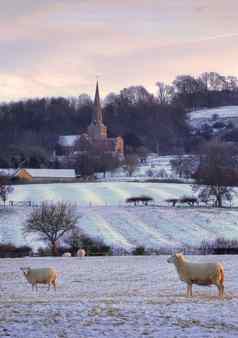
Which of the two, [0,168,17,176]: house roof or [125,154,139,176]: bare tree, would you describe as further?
[125,154,139,176]: bare tree

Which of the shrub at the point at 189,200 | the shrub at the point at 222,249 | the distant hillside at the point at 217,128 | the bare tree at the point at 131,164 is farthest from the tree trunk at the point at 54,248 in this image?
the distant hillside at the point at 217,128

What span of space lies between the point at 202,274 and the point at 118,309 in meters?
4.65

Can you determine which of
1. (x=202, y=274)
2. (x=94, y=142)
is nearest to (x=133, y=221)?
(x=202, y=274)

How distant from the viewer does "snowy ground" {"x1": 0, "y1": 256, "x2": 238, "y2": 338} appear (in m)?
13.8

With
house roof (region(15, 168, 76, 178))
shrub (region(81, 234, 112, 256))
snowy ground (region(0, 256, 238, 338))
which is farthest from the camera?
house roof (region(15, 168, 76, 178))

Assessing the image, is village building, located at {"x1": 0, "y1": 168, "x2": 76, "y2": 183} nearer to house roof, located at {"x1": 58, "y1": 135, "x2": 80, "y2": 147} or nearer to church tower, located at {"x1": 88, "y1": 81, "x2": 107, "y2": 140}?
house roof, located at {"x1": 58, "y1": 135, "x2": 80, "y2": 147}

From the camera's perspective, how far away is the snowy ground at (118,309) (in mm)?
13781

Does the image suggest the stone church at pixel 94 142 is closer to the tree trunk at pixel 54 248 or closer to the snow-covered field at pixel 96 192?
the snow-covered field at pixel 96 192

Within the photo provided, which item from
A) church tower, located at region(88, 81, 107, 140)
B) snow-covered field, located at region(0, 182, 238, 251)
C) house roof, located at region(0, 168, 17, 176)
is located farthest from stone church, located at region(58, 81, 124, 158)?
snow-covered field, located at region(0, 182, 238, 251)

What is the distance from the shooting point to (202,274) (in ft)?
65.1

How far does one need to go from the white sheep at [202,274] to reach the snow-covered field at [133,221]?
27963 mm

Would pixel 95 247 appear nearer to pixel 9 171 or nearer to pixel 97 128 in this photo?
pixel 9 171

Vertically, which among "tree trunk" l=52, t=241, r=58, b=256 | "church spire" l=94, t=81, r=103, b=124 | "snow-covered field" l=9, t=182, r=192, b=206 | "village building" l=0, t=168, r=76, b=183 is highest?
"church spire" l=94, t=81, r=103, b=124

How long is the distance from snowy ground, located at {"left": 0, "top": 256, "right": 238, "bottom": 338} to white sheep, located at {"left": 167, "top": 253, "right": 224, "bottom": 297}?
0.44 m
